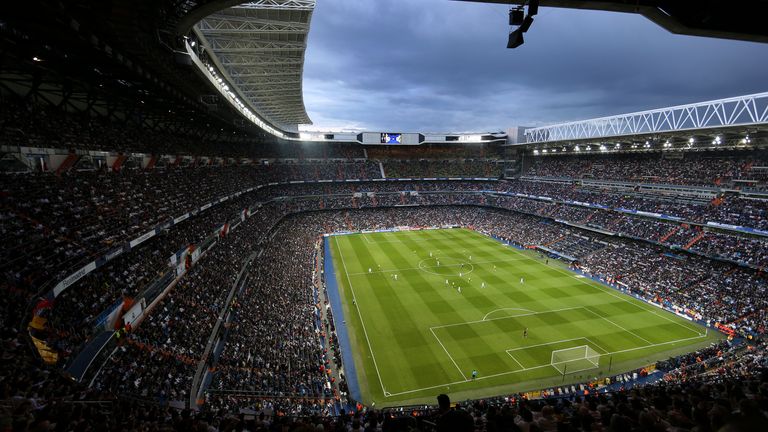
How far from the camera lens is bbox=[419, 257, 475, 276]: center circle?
124 ft

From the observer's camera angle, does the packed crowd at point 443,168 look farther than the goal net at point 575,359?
Yes

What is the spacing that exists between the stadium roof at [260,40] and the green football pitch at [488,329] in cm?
1973

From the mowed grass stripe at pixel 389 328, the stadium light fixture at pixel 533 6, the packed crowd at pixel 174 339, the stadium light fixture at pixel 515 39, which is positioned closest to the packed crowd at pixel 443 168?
the mowed grass stripe at pixel 389 328

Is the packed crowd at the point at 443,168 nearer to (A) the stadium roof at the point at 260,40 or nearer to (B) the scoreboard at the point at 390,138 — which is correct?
(B) the scoreboard at the point at 390,138

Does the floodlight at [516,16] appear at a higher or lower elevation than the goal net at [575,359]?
higher

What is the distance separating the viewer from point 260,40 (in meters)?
22.7

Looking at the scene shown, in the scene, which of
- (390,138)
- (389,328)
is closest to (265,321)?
(389,328)

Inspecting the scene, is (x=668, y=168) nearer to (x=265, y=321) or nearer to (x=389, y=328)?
(x=389, y=328)

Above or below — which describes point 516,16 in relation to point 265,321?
above

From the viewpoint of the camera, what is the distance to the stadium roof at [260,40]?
19125mm

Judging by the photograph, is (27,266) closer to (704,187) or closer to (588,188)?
(704,187)

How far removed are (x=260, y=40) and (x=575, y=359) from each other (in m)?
28.6

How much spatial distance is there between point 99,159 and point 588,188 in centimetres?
5720

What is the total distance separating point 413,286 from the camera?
34.0 meters
